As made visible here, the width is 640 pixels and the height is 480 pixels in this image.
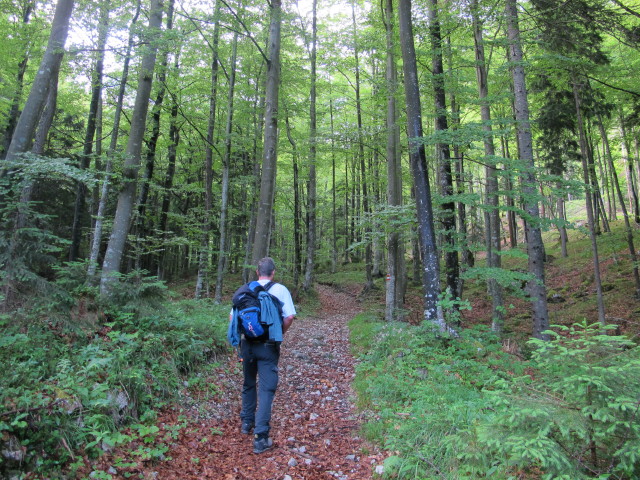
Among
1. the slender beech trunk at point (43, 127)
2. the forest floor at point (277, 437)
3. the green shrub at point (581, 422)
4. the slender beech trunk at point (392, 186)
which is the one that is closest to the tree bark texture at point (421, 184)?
the forest floor at point (277, 437)

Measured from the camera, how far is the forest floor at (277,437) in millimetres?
3504

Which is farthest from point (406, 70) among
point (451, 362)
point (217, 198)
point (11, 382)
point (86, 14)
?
point (217, 198)

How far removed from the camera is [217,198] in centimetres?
2070

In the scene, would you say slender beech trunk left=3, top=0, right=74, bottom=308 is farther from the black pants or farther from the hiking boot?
the hiking boot

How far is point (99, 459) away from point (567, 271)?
2207 centimetres

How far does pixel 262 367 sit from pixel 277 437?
3.12ft

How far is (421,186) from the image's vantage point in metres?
7.48

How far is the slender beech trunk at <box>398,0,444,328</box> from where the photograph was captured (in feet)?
23.4

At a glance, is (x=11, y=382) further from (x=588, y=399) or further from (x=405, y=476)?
(x=588, y=399)

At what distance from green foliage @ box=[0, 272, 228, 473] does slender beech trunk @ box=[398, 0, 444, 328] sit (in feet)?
14.7

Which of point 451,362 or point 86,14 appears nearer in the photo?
point 451,362

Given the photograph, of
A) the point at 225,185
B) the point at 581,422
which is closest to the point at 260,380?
the point at 581,422

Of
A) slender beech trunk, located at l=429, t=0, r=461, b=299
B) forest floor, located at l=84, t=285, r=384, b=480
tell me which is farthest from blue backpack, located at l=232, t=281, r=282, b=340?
slender beech trunk, located at l=429, t=0, r=461, b=299

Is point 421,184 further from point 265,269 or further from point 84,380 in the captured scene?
point 84,380
